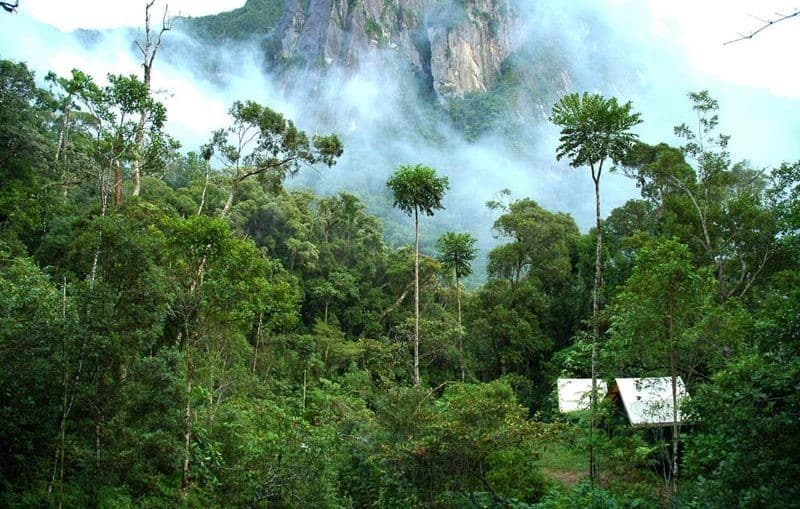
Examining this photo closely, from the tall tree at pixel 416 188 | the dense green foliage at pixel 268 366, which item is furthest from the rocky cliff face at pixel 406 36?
the dense green foliage at pixel 268 366

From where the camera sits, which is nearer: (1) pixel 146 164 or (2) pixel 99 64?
(1) pixel 146 164

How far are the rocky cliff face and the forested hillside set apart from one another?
91302 millimetres

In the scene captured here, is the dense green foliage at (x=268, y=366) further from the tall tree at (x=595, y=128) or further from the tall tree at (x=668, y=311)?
the tall tree at (x=595, y=128)

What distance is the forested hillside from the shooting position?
713 centimetres

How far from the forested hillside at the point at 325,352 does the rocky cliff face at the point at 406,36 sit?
300ft

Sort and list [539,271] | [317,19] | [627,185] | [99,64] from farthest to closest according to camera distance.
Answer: [317,19] < [627,185] < [99,64] < [539,271]

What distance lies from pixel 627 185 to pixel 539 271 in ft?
253

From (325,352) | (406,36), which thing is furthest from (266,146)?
(406,36)

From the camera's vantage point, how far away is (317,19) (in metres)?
111

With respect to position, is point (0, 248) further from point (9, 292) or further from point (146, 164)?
point (9, 292)

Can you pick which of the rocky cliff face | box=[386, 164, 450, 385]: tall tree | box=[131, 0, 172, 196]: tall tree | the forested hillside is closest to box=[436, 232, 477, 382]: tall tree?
the forested hillside

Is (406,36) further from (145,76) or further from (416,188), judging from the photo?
(145,76)

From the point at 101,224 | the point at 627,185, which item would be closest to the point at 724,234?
the point at 101,224

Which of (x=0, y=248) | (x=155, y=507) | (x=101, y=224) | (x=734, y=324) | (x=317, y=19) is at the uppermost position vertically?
(x=317, y=19)
